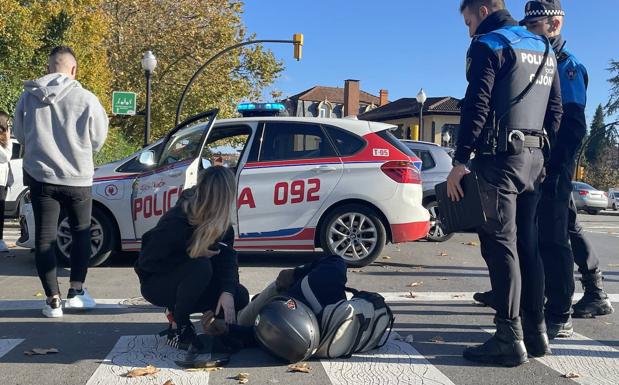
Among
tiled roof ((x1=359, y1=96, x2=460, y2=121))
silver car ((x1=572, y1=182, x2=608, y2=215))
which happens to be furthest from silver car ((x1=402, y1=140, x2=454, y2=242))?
tiled roof ((x1=359, y1=96, x2=460, y2=121))

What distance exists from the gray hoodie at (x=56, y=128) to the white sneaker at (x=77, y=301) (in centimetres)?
88

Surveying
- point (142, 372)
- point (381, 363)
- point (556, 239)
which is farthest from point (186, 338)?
point (556, 239)

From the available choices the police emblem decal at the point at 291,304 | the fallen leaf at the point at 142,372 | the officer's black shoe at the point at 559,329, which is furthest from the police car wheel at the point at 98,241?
the officer's black shoe at the point at 559,329

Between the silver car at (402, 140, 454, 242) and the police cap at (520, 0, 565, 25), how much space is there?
18.8 feet

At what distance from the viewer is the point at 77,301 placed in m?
5.11

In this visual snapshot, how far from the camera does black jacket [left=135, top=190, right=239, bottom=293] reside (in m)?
4.03

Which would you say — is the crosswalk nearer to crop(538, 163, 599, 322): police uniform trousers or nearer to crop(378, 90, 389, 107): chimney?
crop(538, 163, 599, 322): police uniform trousers

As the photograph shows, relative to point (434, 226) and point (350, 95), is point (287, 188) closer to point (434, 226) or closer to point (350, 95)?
point (434, 226)

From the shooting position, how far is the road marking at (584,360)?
3.67 meters

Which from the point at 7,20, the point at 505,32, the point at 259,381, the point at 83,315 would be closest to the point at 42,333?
the point at 83,315

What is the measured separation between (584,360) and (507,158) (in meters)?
1.36

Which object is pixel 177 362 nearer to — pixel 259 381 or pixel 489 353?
pixel 259 381

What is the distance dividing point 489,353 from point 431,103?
62.9 m

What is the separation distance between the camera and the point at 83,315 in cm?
503
